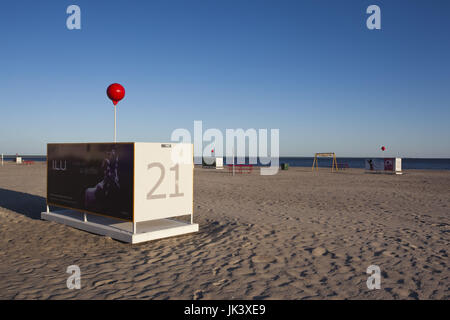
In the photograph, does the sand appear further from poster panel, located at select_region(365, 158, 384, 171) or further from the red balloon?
poster panel, located at select_region(365, 158, 384, 171)

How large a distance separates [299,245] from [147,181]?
9.78 ft

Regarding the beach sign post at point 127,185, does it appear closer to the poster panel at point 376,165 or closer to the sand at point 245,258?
the sand at point 245,258

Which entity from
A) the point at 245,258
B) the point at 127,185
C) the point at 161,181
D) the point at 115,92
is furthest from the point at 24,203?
the point at 245,258

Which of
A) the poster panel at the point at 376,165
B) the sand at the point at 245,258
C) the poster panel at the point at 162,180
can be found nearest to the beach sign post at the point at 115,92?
the poster panel at the point at 162,180

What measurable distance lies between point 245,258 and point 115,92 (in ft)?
14.2

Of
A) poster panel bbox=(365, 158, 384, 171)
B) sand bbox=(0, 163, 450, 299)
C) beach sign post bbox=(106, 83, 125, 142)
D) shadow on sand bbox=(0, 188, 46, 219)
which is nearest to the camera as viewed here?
sand bbox=(0, 163, 450, 299)

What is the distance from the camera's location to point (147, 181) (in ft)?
20.2

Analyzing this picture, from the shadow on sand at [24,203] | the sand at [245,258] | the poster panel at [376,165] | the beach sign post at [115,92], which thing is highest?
the beach sign post at [115,92]

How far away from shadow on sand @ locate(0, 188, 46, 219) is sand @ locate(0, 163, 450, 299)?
0.16 metres

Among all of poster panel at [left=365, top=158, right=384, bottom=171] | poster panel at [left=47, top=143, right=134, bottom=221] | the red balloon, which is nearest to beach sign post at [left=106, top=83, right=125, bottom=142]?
Answer: the red balloon

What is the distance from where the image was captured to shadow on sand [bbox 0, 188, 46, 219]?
30.0 feet

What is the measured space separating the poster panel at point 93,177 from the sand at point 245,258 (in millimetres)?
606

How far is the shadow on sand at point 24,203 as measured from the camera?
30.0ft
